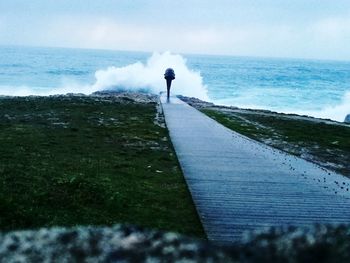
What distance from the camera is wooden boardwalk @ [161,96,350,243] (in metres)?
10.0

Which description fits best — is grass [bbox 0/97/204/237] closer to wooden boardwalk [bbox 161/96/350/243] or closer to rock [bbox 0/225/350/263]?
wooden boardwalk [bbox 161/96/350/243]

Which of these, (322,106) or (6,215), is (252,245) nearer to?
(6,215)

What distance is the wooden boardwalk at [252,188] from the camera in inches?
394

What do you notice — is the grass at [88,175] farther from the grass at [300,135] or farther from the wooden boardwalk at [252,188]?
the grass at [300,135]

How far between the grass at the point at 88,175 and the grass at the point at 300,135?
4960 mm

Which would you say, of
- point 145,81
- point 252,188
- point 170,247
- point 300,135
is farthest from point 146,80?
point 170,247

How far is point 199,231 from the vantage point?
959cm

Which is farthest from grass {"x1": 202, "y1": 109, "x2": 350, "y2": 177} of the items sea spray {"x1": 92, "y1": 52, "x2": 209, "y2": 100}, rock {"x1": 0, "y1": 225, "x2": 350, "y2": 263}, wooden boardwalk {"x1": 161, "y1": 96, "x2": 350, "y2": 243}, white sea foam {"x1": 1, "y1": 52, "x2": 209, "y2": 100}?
sea spray {"x1": 92, "y1": 52, "x2": 209, "y2": 100}

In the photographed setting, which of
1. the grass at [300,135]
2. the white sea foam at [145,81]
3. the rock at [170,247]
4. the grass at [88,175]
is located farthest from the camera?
the white sea foam at [145,81]

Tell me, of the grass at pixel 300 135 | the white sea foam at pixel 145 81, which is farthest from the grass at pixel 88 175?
the white sea foam at pixel 145 81

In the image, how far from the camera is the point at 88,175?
13758 millimetres

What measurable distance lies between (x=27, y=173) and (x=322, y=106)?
73.8 meters

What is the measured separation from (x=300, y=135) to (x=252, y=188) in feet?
44.6

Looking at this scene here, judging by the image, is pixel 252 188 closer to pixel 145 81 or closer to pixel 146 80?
pixel 145 81
